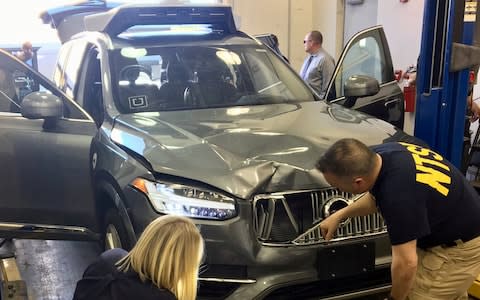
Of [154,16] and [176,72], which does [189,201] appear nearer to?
[176,72]

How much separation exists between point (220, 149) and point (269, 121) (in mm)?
587

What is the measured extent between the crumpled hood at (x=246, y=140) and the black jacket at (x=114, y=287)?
95 centimetres

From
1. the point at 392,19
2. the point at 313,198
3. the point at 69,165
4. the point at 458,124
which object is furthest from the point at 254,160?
the point at 392,19

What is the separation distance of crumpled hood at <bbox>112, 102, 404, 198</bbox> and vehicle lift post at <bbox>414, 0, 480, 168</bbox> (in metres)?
0.57

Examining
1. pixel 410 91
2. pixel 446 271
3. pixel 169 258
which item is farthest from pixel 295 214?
pixel 410 91

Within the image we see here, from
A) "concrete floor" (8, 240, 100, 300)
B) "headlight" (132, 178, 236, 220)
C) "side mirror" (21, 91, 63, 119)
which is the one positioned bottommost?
"concrete floor" (8, 240, 100, 300)

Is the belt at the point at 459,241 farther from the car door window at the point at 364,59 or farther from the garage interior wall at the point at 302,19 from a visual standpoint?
the garage interior wall at the point at 302,19

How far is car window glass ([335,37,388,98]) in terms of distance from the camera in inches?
189

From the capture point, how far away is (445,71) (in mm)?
3848

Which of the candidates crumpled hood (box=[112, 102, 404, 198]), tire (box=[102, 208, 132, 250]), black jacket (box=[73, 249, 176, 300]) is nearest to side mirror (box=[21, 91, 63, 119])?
crumpled hood (box=[112, 102, 404, 198])

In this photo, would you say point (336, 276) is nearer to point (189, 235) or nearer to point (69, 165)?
point (189, 235)

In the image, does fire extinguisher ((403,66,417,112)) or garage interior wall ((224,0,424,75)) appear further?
garage interior wall ((224,0,424,75))

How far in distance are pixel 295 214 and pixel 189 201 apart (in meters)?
0.54

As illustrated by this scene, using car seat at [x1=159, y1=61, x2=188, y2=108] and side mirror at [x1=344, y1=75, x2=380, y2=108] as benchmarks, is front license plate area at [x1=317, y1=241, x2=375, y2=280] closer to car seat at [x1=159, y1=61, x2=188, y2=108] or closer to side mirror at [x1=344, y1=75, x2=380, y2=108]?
side mirror at [x1=344, y1=75, x2=380, y2=108]
